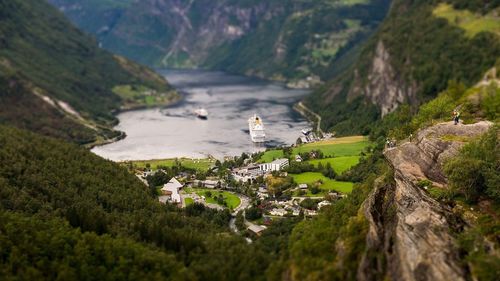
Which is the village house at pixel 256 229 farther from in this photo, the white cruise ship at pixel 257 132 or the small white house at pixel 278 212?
the white cruise ship at pixel 257 132

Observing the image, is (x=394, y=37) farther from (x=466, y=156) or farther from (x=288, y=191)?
(x=466, y=156)

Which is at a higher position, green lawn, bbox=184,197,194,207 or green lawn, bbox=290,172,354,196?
green lawn, bbox=290,172,354,196

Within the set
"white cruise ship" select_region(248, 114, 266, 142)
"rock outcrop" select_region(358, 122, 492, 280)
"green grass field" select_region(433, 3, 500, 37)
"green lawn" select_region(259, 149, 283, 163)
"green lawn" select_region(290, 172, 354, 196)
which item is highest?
"green grass field" select_region(433, 3, 500, 37)

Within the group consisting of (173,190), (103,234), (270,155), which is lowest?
(103,234)

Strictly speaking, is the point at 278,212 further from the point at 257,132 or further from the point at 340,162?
the point at 257,132

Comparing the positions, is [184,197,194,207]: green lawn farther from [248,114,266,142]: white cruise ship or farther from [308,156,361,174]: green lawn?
[248,114,266,142]: white cruise ship

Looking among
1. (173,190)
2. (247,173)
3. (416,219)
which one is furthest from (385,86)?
(416,219)

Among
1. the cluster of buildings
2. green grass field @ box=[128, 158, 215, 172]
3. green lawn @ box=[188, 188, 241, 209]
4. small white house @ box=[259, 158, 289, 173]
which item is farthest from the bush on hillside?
green grass field @ box=[128, 158, 215, 172]
